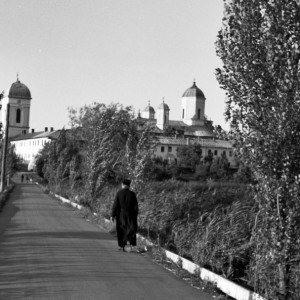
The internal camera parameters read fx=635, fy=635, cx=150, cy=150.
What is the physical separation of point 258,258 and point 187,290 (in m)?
1.29

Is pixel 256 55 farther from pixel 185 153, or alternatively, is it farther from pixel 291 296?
pixel 185 153

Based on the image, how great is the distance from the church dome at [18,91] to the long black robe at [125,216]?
168 m

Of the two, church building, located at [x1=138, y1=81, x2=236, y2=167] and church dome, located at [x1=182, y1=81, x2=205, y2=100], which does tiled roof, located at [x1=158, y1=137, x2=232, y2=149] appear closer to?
church building, located at [x1=138, y1=81, x2=236, y2=167]

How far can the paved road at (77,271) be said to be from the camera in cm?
883

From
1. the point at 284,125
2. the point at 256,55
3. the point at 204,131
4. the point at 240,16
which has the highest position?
the point at 204,131

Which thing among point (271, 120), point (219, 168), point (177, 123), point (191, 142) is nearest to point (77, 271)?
point (271, 120)

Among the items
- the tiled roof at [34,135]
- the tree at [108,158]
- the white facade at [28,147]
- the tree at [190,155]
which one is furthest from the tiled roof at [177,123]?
the tree at [108,158]

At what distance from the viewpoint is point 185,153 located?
135000mm

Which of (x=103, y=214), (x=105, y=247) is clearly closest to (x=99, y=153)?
(x=103, y=214)

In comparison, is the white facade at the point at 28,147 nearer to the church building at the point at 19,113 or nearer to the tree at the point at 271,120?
the church building at the point at 19,113

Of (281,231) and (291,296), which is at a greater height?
(281,231)

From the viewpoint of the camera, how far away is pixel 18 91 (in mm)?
179500

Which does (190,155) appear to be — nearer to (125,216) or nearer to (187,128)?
(187,128)

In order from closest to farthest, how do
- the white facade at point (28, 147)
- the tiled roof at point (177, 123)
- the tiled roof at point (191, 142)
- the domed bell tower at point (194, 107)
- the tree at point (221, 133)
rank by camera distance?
the tree at point (221, 133) < the tiled roof at point (191, 142) < the white facade at point (28, 147) < the tiled roof at point (177, 123) < the domed bell tower at point (194, 107)
